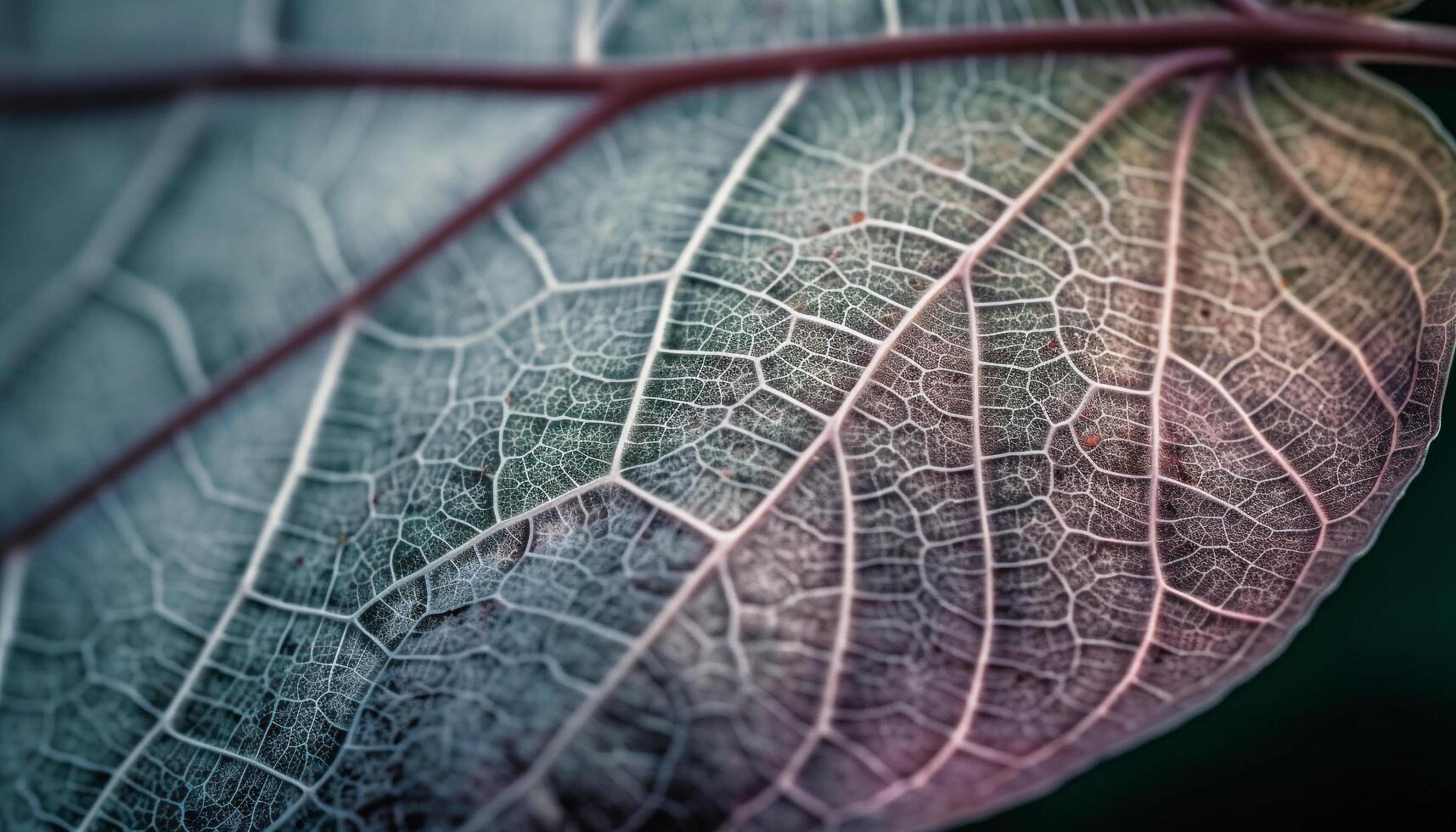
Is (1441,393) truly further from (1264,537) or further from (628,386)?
(628,386)

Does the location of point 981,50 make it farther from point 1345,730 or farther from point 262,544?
point 1345,730

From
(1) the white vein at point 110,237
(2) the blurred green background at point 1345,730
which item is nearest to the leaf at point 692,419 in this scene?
(1) the white vein at point 110,237

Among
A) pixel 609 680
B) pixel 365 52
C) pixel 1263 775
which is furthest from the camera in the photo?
pixel 1263 775

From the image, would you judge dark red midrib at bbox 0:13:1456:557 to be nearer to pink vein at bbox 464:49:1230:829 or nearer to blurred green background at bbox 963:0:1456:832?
pink vein at bbox 464:49:1230:829

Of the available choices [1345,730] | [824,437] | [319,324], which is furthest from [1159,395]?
[1345,730]

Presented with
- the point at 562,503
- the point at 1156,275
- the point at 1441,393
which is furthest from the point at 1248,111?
the point at 562,503
